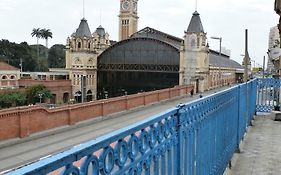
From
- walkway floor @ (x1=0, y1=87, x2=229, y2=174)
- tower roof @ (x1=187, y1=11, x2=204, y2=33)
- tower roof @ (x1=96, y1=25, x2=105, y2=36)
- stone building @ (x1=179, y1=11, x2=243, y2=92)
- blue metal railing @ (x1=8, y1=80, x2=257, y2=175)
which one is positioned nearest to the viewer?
blue metal railing @ (x1=8, y1=80, x2=257, y2=175)

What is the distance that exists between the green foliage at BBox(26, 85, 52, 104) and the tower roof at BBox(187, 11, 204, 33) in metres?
22.8

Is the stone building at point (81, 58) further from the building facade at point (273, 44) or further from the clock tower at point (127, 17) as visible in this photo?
the building facade at point (273, 44)

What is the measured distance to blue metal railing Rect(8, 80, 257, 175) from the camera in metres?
1.36

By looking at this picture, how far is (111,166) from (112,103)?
2177 centimetres

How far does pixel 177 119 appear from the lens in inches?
107

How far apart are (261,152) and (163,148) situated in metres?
4.59

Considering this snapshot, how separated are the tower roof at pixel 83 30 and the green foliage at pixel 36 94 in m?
13.2

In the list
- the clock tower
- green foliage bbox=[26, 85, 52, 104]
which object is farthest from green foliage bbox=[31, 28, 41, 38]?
green foliage bbox=[26, 85, 52, 104]

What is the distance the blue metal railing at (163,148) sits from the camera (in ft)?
4.47

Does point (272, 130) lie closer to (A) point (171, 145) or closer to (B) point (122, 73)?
(A) point (171, 145)

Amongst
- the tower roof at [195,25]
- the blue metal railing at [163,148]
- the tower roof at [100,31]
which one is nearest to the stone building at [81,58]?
the tower roof at [100,31]

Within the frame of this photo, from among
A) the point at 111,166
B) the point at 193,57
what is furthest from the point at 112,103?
the point at 193,57

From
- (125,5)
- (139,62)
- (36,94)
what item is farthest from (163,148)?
(125,5)

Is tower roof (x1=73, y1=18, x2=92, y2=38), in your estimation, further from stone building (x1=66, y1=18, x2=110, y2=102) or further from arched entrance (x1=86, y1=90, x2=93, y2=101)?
arched entrance (x1=86, y1=90, x2=93, y2=101)
